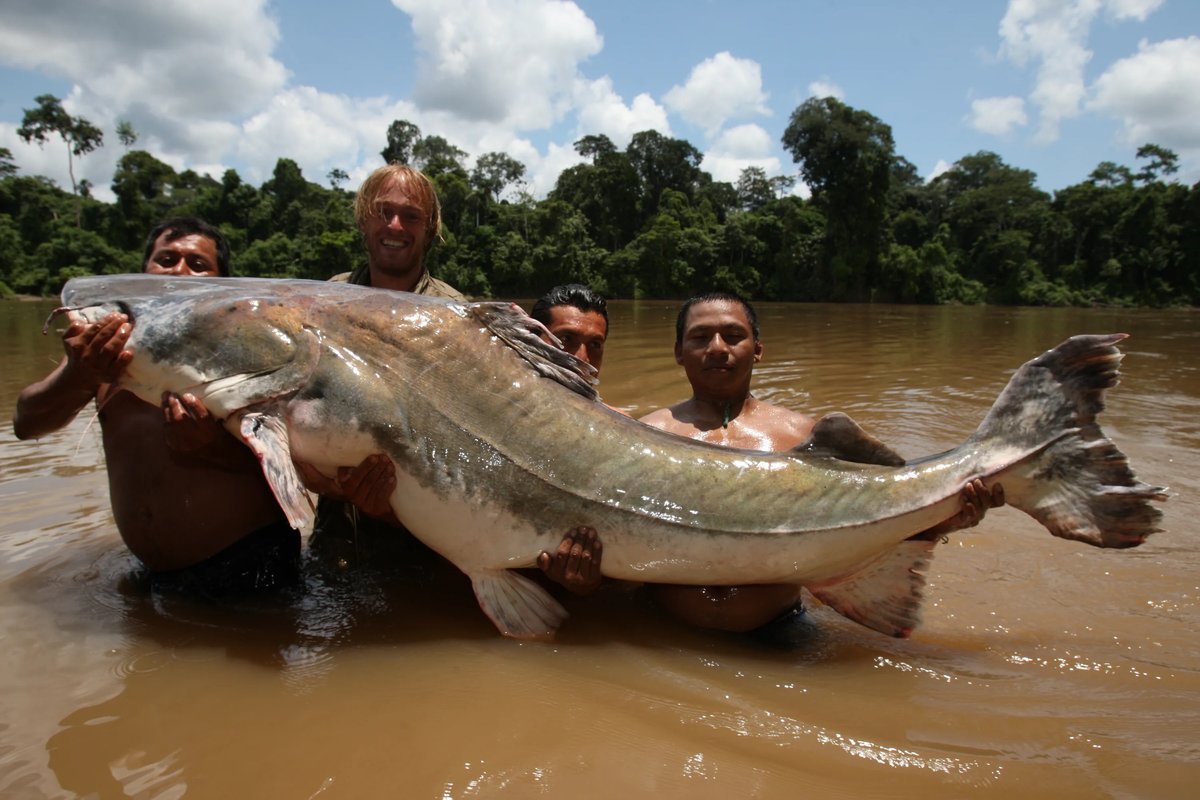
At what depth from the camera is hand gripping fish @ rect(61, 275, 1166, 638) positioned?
2.48 m

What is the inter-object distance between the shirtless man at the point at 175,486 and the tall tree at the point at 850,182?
40255mm

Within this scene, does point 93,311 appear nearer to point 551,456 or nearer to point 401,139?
point 551,456

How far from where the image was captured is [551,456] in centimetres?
261

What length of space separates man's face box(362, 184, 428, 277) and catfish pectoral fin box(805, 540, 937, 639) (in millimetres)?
2483

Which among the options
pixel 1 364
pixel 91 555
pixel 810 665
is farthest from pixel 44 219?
pixel 810 665

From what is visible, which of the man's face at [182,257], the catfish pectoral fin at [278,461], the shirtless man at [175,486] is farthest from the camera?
the man's face at [182,257]

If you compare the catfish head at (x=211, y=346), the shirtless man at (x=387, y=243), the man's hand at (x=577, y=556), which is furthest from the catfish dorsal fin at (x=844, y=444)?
the catfish head at (x=211, y=346)

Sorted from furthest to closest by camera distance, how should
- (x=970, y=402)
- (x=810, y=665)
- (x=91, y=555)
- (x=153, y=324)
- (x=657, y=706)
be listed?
(x=970, y=402)
(x=91, y=555)
(x=810, y=665)
(x=153, y=324)
(x=657, y=706)

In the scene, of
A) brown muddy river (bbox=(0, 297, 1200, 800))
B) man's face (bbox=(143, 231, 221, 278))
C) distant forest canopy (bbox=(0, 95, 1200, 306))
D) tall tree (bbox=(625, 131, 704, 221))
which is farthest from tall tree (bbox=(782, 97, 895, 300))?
man's face (bbox=(143, 231, 221, 278))

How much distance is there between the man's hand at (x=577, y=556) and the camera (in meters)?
2.57

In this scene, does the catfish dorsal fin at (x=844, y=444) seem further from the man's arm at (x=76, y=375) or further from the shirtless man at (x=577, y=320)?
the man's arm at (x=76, y=375)

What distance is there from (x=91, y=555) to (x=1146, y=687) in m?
4.52

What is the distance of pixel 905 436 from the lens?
6750 millimetres

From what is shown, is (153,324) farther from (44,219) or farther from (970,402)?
(44,219)
